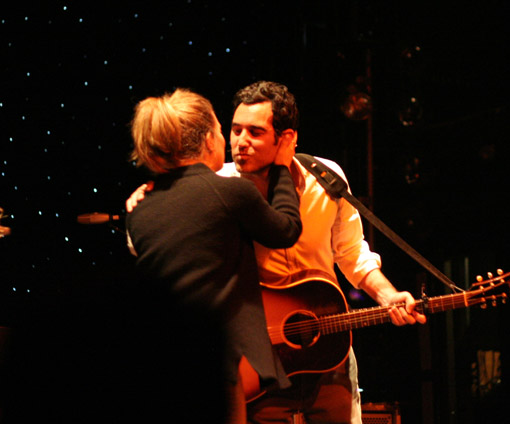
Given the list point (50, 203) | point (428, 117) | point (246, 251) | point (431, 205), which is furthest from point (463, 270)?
point (246, 251)

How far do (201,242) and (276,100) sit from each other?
0.86 m

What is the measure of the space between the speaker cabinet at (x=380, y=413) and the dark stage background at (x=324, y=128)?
41 cm

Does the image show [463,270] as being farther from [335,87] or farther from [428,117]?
[335,87]

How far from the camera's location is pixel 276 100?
2.61m

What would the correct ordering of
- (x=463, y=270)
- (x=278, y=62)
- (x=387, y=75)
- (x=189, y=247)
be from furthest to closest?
(x=463, y=270), (x=387, y=75), (x=278, y=62), (x=189, y=247)

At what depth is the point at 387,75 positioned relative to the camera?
5742mm

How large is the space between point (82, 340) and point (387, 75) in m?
3.70

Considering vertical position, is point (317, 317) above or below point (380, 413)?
above

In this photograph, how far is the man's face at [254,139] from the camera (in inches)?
98.0

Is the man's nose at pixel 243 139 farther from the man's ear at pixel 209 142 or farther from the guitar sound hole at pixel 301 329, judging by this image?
the guitar sound hole at pixel 301 329

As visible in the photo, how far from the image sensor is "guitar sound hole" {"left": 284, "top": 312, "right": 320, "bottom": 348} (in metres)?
2.43

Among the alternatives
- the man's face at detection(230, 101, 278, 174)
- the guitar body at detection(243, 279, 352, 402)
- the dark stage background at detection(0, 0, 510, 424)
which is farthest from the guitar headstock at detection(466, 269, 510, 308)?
the dark stage background at detection(0, 0, 510, 424)

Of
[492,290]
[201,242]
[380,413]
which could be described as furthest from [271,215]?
[380,413]

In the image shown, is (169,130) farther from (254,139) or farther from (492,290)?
(492,290)
